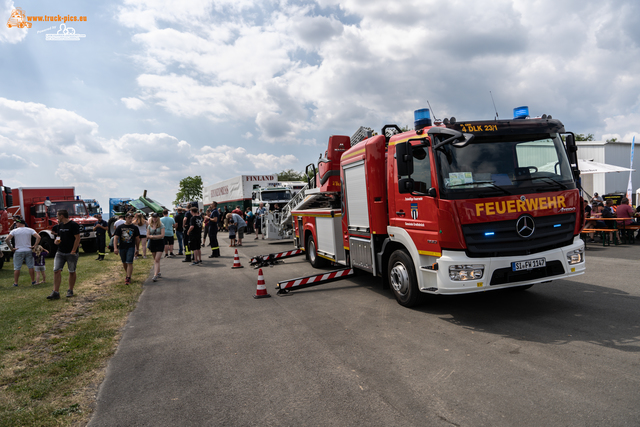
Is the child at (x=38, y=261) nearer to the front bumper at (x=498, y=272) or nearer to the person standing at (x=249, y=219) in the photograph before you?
the front bumper at (x=498, y=272)

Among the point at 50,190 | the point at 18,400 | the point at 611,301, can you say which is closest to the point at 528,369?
the point at 611,301

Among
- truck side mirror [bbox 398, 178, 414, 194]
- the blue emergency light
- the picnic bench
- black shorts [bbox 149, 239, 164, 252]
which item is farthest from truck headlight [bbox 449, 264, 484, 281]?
the picnic bench

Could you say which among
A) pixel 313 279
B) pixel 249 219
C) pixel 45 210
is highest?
pixel 45 210

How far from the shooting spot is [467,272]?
511cm

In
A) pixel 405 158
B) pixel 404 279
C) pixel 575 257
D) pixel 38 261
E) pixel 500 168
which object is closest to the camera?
pixel 500 168

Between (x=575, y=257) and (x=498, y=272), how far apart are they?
1.30m

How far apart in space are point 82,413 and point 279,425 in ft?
6.00

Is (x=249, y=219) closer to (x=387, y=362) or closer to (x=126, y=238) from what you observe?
(x=126, y=238)

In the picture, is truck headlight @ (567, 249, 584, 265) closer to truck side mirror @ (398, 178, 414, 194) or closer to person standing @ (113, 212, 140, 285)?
truck side mirror @ (398, 178, 414, 194)

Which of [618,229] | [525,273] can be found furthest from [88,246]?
[618,229]

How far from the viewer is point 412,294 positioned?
5.97 metres

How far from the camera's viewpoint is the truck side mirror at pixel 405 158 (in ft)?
18.4

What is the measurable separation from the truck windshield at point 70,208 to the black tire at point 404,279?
1730 centimetres

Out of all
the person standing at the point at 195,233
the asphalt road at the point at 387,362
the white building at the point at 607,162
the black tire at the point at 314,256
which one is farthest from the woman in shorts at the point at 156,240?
the white building at the point at 607,162
